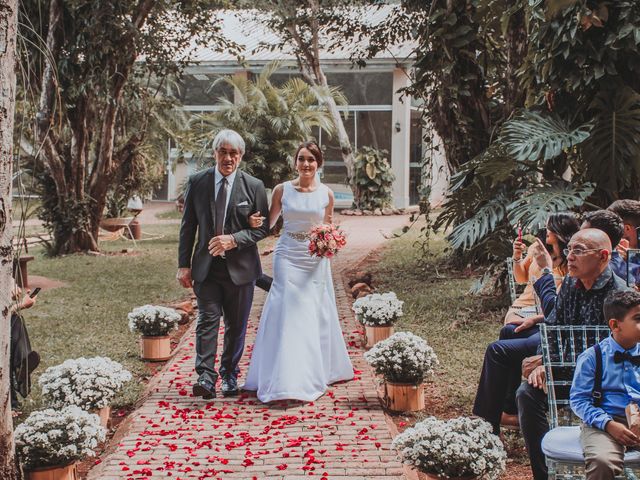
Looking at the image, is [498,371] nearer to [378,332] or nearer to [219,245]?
[219,245]

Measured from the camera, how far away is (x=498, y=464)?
429 cm

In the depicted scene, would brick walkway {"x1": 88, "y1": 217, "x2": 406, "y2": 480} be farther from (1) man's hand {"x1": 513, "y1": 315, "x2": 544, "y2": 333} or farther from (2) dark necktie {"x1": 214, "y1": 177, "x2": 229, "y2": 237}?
(2) dark necktie {"x1": 214, "y1": 177, "x2": 229, "y2": 237}

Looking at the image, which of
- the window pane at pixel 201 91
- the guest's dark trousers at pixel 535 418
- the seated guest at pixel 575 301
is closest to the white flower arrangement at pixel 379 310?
the seated guest at pixel 575 301

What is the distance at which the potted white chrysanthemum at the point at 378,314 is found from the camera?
8.16m

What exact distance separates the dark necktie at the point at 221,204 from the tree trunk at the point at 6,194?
2.54 m

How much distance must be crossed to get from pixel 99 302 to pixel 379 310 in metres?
5.13

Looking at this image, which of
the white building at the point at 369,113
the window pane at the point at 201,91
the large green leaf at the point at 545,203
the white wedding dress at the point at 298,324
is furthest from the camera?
the window pane at the point at 201,91

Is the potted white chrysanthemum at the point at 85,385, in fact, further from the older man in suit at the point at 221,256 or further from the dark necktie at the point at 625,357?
the dark necktie at the point at 625,357

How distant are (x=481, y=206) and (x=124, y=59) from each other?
8.27m

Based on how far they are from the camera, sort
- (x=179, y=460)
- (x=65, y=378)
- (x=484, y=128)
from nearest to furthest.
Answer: (x=179, y=460) → (x=65, y=378) → (x=484, y=128)

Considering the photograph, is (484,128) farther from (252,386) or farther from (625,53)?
(252,386)

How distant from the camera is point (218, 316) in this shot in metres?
6.56

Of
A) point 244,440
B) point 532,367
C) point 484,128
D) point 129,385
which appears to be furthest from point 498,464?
point 484,128

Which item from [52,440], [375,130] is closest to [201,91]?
[375,130]
